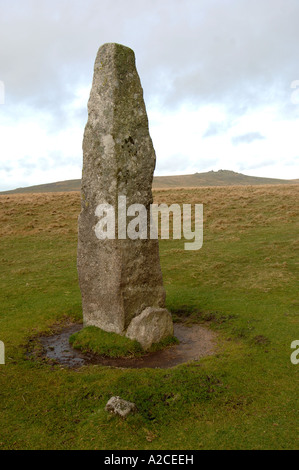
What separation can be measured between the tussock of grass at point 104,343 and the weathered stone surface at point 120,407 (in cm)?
309

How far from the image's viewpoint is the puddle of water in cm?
975

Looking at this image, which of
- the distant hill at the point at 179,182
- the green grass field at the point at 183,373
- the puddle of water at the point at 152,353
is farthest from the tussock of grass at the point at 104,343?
the distant hill at the point at 179,182

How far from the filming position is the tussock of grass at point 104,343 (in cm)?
1024

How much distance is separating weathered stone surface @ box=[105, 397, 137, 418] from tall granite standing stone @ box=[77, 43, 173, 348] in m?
3.44

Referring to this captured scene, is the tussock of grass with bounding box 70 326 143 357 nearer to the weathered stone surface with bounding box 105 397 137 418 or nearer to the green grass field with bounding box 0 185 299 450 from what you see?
the green grass field with bounding box 0 185 299 450

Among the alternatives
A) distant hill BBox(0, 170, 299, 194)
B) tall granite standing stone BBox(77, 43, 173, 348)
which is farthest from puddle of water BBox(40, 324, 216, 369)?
distant hill BBox(0, 170, 299, 194)

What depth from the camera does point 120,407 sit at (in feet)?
22.7

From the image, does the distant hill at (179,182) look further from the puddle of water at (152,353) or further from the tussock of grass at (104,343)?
the tussock of grass at (104,343)

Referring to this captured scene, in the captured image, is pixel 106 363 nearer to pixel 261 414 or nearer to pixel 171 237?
pixel 261 414

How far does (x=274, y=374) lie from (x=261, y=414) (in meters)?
1.62

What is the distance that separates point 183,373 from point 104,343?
9.17ft

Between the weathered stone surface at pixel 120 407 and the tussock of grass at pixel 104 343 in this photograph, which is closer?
the weathered stone surface at pixel 120 407

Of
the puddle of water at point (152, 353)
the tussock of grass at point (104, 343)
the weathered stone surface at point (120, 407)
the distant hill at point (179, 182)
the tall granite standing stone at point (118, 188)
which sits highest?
the distant hill at point (179, 182)

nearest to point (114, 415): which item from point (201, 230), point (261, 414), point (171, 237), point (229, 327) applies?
point (261, 414)
